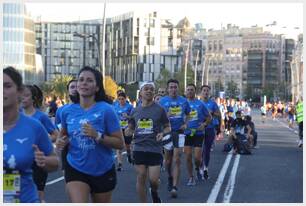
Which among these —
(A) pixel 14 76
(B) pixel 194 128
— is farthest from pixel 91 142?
(B) pixel 194 128

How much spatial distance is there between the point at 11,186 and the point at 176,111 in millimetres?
7653

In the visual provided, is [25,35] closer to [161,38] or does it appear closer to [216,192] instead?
[161,38]

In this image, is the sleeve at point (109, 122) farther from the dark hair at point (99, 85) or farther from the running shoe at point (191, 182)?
the running shoe at point (191, 182)

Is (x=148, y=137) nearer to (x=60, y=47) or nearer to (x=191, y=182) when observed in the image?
(x=191, y=182)

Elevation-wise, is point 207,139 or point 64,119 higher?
point 64,119

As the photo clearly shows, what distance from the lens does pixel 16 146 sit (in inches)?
190

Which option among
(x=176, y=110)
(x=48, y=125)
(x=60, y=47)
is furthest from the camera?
(x=60, y=47)

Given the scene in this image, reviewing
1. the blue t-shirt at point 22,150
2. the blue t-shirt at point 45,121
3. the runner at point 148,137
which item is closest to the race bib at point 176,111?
the runner at point 148,137

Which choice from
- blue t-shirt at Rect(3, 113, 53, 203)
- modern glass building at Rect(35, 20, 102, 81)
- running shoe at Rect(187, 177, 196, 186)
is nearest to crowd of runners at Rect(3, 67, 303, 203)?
blue t-shirt at Rect(3, 113, 53, 203)

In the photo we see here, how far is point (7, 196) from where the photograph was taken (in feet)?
16.1

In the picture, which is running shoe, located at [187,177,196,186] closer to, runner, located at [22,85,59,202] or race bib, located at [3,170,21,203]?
runner, located at [22,85,59,202]

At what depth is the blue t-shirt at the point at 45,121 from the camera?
7.78 metres

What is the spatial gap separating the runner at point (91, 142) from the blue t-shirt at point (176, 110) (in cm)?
552

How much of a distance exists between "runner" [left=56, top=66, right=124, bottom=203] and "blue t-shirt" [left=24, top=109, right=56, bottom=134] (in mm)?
918
